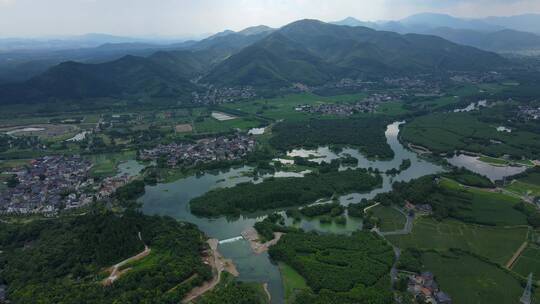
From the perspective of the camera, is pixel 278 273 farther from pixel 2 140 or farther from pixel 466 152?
pixel 2 140

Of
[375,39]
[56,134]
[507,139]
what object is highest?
[375,39]

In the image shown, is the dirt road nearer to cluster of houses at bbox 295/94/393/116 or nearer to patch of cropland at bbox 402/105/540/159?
patch of cropland at bbox 402/105/540/159

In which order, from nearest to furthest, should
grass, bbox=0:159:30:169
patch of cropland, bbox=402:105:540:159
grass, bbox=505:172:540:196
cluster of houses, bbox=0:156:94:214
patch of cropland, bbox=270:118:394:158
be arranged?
1. cluster of houses, bbox=0:156:94:214
2. grass, bbox=505:172:540:196
3. grass, bbox=0:159:30:169
4. patch of cropland, bbox=402:105:540:159
5. patch of cropland, bbox=270:118:394:158

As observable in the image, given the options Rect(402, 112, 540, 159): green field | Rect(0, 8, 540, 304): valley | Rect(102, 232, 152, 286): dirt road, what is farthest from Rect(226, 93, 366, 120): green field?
Rect(102, 232, 152, 286): dirt road

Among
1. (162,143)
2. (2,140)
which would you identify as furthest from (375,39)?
(2,140)

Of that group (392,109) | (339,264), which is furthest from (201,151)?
(392,109)
